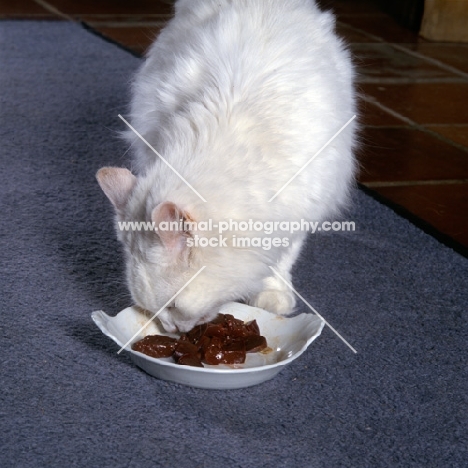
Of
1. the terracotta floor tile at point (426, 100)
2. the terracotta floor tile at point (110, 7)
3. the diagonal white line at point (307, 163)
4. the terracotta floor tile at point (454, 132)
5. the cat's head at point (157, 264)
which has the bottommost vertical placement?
the terracotta floor tile at point (110, 7)

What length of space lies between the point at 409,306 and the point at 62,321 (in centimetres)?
90

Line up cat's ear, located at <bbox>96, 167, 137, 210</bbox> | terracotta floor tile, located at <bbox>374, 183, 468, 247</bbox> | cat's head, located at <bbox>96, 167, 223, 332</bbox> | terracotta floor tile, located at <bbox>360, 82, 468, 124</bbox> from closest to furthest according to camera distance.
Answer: cat's head, located at <bbox>96, 167, 223, 332</bbox>, cat's ear, located at <bbox>96, 167, 137, 210</bbox>, terracotta floor tile, located at <bbox>374, 183, 468, 247</bbox>, terracotta floor tile, located at <bbox>360, 82, 468, 124</bbox>

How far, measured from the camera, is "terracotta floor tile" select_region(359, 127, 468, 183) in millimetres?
3061

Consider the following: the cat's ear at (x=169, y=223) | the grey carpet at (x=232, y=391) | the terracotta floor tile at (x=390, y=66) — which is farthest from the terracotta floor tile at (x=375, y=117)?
the cat's ear at (x=169, y=223)

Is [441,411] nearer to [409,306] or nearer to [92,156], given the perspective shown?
[409,306]

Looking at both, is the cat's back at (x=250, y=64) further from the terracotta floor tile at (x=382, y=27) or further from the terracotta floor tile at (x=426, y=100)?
the terracotta floor tile at (x=382, y=27)

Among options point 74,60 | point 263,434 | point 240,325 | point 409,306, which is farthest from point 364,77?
point 263,434

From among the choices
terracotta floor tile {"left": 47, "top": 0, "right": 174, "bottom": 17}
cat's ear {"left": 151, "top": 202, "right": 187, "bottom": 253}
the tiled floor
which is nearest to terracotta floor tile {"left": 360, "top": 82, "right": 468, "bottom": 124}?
the tiled floor

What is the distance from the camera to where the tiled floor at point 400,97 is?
287 cm

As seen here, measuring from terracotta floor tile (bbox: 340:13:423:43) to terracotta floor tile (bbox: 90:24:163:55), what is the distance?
1362mm

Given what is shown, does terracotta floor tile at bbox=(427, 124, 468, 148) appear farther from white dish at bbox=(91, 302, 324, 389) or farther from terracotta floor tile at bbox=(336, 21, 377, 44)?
white dish at bbox=(91, 302, 324, 389)

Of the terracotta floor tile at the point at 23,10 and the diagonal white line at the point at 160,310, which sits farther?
the terracotta floor tile at the point at 23,10

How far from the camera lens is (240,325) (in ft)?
6.08

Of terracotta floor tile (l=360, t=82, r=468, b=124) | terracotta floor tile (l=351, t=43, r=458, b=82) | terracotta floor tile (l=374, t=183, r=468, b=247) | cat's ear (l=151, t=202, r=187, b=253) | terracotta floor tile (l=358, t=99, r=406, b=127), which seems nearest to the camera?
cat's ear (l=151, t=202, r=187, b=253)
